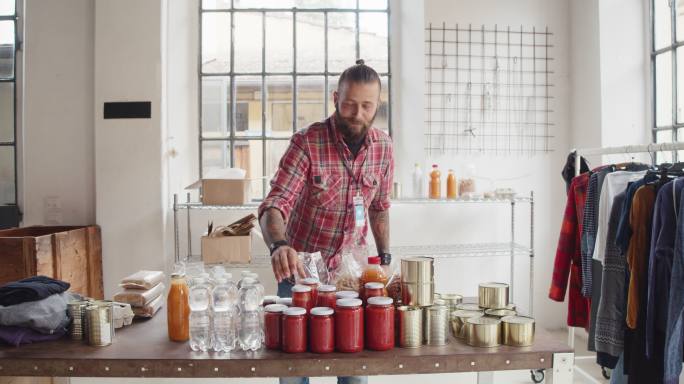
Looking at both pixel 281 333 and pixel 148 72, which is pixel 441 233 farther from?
pixel 281 333

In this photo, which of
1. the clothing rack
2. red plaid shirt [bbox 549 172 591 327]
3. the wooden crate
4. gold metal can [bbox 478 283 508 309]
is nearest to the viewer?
gold metal can [bbox 478 283 508 309]

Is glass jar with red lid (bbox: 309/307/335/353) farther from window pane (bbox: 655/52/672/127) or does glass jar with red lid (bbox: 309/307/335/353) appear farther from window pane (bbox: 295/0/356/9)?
window pane (bbox: 295/0/356/9)

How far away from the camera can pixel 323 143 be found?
2.25m

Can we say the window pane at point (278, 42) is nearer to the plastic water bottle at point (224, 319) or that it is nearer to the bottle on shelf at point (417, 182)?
the bottle on shelf at point (417, 182)

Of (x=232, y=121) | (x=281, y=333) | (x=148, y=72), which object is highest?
(x=148, y=72)

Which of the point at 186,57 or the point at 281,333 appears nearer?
the point at 281,333

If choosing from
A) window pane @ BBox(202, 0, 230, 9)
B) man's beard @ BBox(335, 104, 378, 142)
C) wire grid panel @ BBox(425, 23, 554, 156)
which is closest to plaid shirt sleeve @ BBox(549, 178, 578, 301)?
wire grid panel @ BBox(425, 23, 554, 156)

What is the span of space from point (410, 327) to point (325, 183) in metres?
0.83

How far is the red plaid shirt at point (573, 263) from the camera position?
9.70 ft

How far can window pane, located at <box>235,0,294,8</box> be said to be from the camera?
14.1ft

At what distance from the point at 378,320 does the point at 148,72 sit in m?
2.88

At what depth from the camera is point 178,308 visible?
5.41 feet

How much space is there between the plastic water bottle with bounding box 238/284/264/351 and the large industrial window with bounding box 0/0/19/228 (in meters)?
3.15

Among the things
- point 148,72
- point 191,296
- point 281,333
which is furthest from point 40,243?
point 281,333
